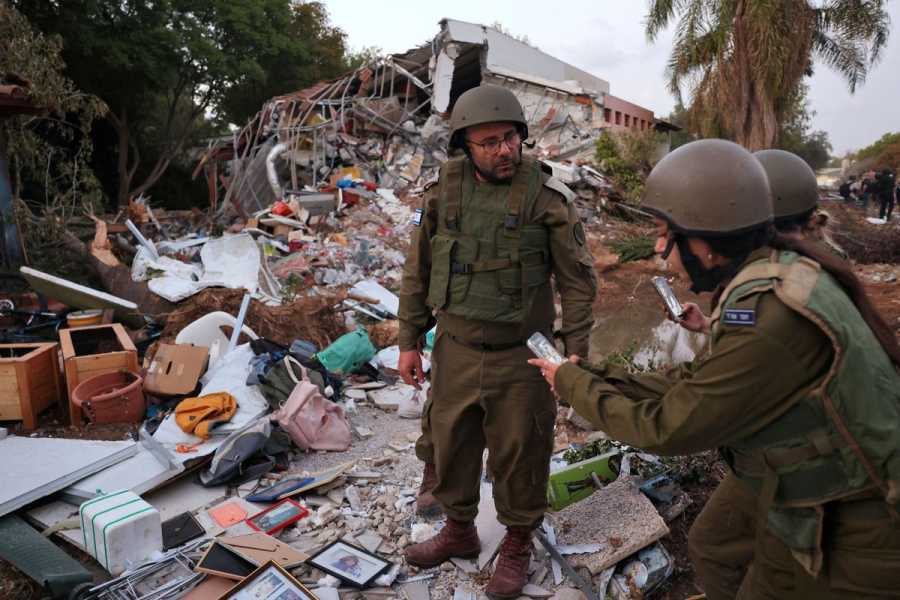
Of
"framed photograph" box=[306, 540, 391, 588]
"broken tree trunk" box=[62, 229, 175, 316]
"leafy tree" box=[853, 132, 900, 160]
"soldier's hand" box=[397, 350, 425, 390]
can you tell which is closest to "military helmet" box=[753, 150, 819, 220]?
"soldier's hand" box=[397, 350, 425, 390]

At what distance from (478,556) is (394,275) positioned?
6697 millimetres

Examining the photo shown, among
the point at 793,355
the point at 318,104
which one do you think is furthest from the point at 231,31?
the point at 793,355

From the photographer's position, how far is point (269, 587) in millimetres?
2395

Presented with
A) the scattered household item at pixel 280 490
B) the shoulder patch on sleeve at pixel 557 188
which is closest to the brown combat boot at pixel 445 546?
the scattered household item at pixel 280 490

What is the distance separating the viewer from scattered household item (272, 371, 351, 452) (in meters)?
3.88

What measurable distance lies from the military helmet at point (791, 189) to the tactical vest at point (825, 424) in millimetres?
1253

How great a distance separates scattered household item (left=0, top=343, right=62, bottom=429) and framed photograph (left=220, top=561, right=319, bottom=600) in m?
2.67

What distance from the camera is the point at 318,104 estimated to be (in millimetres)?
14641

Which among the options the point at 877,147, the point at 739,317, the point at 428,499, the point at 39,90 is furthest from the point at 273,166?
the point at 877,147

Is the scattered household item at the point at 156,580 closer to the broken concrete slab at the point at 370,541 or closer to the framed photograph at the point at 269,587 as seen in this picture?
the framed photograph at the point at 269,587

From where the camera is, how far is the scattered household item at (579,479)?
3109 mm

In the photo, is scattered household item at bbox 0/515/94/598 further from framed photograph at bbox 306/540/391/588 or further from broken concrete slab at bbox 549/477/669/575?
broken concrete slab at bbox 549/477/669/575

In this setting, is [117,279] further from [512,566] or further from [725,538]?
[725,538]

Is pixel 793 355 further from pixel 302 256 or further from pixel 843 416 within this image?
pixel 302 256
